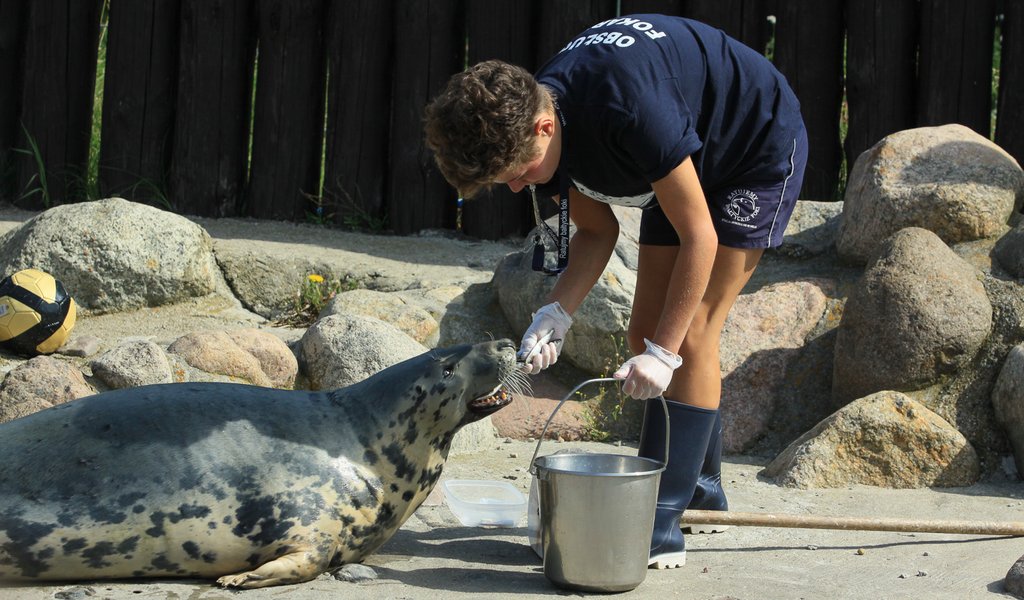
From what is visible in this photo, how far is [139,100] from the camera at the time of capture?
6918mm

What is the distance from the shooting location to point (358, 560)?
11.1ft

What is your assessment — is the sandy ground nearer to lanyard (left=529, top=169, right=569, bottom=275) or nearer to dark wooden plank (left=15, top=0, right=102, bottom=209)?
lanyard (left=529, top=169, right=569, bottom=275)

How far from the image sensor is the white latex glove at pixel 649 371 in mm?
3016

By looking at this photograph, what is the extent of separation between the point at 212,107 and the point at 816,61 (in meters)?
3.50

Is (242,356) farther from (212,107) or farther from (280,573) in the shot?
(212,107)

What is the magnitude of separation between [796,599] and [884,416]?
60.3 inches

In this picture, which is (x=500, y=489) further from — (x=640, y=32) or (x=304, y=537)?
(x=640, y=32)

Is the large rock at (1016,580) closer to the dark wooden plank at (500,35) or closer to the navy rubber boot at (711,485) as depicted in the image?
the navy rubber boot at (711,485)

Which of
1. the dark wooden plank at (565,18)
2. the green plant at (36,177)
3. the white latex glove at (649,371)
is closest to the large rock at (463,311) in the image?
the dark wooden plank at (565,18)

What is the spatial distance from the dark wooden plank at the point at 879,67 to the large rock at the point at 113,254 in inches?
143

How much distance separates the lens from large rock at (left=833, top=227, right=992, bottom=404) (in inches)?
187

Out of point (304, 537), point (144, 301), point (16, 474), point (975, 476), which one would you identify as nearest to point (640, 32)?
point (304, 537)

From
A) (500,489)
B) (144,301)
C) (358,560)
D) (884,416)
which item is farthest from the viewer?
(144,301)

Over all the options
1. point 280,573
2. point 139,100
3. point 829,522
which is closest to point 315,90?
point 139,100
